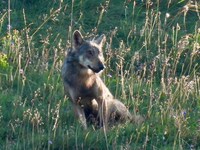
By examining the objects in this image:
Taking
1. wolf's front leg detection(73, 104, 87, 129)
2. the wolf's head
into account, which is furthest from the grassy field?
the wolf's head

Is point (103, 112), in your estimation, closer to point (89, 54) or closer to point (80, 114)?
point (80, 114)

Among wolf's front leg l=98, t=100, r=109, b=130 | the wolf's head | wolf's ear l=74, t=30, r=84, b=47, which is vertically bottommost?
wolf's front leg l=98, t=100, r=109, b=130

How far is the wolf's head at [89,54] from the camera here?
977 cm

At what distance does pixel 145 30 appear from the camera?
11938 millimetres

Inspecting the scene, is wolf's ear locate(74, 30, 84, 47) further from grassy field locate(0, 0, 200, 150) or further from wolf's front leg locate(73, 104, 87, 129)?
wolf's front leg locate(73, 104, 87, 129)

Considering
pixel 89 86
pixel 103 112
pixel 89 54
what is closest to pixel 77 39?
pixel 89 54

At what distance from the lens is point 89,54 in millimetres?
9922

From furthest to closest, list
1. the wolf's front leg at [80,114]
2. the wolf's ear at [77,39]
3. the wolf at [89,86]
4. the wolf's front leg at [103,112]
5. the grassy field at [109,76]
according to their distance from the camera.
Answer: the wolf's ear at [77,39] → the wolf at [89,86] → the wolf's front leg at [103,112] → the wolf's front leg at [80,114] → the grassy field at [109,76]

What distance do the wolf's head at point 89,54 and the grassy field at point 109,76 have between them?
30 centimetres

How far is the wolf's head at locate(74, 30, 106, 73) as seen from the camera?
977 centimetres

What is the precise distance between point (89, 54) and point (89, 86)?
40 cm

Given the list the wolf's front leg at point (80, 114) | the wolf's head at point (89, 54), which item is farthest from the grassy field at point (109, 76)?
the wolf's head at point (89, 54)

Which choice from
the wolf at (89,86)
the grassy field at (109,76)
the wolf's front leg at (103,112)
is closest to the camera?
the grassy field at (109,76)

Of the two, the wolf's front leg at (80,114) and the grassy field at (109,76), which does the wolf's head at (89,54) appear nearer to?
the grassy field at (109,76)
